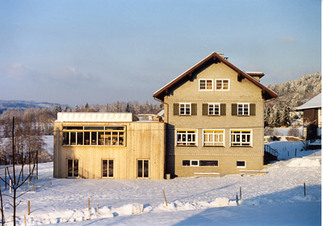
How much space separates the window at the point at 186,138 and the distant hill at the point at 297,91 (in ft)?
219

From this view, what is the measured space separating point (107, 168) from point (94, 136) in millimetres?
2824

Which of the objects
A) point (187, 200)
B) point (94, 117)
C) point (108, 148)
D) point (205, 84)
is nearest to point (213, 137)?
point (205, 84)

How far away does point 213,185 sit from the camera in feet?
72.1

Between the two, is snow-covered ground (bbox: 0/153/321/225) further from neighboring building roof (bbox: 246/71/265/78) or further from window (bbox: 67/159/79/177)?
neighboring building roof (bbox: 246/71/265/78)

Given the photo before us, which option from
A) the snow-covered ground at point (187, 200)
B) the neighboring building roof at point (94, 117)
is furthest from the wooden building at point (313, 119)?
the neighboring building roof at point (94, 117)

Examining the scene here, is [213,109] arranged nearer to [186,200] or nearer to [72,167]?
[186,200]

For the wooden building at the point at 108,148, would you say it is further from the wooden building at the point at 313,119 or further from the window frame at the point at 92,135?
the wooden building at the point at 313,119

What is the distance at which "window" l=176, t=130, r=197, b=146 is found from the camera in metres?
26.0

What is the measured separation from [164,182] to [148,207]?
8145 mm

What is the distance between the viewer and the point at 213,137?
26.0 metres

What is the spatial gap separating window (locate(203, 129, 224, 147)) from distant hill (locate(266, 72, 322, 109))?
6565cm

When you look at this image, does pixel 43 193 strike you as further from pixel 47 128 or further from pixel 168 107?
pixel 47 128

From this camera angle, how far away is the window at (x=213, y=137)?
25969 mm

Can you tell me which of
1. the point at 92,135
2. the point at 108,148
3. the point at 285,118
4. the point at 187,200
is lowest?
the point at 187,200
